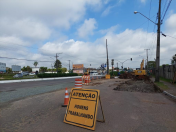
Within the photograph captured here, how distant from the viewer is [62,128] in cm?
425

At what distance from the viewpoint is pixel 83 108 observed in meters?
4.54

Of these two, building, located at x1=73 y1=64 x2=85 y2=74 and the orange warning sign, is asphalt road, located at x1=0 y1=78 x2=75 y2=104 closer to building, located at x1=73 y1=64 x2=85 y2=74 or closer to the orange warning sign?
the orange warning sign

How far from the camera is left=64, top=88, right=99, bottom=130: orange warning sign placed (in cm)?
429

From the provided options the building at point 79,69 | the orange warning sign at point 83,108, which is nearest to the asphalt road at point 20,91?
the orange warning sign at point 83,108

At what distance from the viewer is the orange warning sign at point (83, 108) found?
429cm

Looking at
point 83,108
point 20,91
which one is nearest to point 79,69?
Result: point 20,91

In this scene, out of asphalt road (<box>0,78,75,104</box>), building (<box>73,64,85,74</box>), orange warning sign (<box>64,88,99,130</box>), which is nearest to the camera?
orange warning sign (<box>64,88,99,130</box>)

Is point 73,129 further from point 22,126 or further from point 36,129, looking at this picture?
point 22,126

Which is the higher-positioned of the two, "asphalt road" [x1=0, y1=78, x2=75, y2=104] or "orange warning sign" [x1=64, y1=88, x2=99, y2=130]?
"orange warning sign" [x1=64, y1=88, x2=99, y2=130]

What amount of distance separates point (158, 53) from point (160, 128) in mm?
15030

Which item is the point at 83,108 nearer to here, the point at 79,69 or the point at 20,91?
the point at 20,91

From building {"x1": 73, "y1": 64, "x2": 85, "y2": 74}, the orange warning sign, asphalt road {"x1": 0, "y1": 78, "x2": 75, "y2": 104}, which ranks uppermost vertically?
building {"x1": 73, "y1": 64, "x2": 85, "y2": 74}

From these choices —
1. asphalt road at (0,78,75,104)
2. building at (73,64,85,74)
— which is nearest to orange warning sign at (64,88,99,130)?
asphalt road at (0,78,75,104)

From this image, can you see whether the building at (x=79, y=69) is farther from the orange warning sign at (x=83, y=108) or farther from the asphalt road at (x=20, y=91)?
the orange warning sign at (x=83, y=108)
